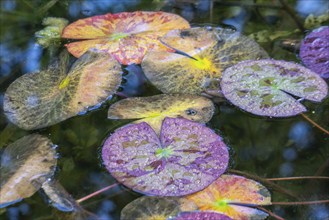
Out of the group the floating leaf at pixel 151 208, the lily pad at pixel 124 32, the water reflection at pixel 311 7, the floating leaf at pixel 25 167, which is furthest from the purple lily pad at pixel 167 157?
the water reflection at pixel 311 7

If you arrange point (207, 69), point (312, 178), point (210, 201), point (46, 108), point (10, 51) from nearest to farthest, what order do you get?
point (210, 201), point (312, 178), point (46, 108), point (207, 69), point (10, 51)

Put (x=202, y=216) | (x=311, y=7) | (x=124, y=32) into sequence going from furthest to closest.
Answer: (x=311, y=7)
(x=124, y=32)
(x=202, y=216)

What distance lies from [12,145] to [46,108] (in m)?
0.14

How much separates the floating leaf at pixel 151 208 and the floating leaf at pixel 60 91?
0.34m

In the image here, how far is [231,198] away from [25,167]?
485 millimetres

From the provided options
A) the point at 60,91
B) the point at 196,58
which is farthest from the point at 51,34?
the point at 196,58

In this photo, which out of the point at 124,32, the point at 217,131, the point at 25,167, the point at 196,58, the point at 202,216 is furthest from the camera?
the point at 124,32

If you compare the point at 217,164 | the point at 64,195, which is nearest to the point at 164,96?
the point at 217,164

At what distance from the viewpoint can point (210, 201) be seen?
1.05 meters

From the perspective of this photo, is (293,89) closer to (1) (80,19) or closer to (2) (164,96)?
(2) (164,96)

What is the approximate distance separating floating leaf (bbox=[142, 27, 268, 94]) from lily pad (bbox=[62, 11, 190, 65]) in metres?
0.05

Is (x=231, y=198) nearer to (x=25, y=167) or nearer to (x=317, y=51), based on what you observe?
(x=25, y=167)

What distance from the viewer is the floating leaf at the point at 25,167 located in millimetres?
1071

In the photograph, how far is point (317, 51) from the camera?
1488 mm
